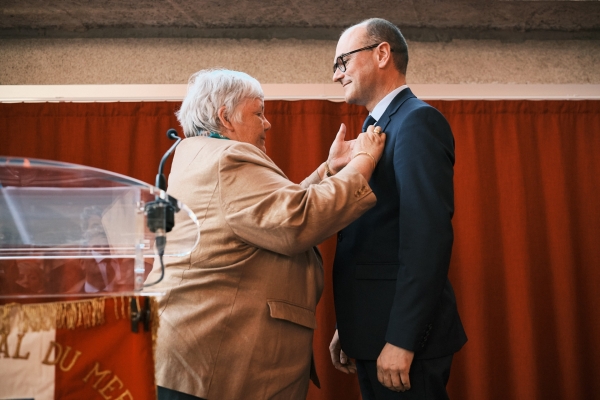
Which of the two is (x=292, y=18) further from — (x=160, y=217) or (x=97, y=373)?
(x=97, y=373)

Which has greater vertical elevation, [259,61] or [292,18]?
[292,18]

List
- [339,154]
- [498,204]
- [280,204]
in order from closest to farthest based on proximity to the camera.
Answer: [280,204] → [339,154] → [498,204]

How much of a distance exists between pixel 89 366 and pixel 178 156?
30.5 inches

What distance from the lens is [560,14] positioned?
3.30 m

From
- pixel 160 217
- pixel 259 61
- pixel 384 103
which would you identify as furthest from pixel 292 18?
pixel 160 217

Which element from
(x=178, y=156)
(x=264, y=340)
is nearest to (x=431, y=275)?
(x=264, y=340)

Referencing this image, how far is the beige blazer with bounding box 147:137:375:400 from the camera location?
1410 mm

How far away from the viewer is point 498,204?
3361 millimetres

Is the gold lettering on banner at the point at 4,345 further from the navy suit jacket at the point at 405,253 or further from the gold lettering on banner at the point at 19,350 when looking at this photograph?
the navy suit jacket at the point at 405,253

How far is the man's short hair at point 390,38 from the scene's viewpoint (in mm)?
1864

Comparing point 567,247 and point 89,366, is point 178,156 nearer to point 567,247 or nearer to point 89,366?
point 89,366

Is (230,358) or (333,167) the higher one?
(333,167)

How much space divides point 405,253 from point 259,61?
7.68 ft

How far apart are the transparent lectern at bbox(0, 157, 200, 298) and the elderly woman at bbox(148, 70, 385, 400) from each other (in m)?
0.34
